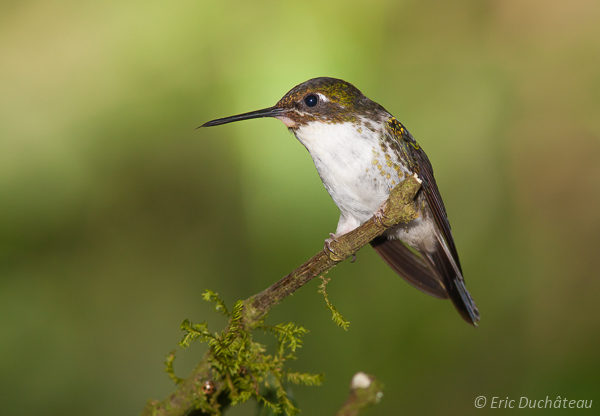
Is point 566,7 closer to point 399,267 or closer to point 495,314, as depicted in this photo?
point 495,314

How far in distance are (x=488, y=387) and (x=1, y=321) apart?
3.92 meters

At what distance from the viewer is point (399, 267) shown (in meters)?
2.75

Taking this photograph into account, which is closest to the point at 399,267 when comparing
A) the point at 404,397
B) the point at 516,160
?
the point at 404,397

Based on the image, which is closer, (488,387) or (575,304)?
(488,387)

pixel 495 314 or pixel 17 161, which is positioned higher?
pixel 17 161

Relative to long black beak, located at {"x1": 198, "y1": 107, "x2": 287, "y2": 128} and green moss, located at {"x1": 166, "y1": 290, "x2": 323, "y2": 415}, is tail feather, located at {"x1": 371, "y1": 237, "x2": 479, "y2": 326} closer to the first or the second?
long black beak, located at {"x1": 198, "y1": 107, "x2": 287, "y2": 128}

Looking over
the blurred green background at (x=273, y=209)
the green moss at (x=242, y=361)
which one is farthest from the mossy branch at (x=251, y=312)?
the blurred green background at (x=273, y=209)

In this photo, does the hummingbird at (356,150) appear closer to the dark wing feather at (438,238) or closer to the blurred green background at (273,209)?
the dark wing feather at (438,238)

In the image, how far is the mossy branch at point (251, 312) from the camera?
1694mm

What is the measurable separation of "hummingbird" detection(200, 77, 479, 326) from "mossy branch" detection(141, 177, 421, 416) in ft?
1.29

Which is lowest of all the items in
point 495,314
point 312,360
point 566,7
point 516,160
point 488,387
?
point 488,387

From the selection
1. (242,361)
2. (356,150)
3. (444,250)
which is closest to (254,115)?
(356,150)

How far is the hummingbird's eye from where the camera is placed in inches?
90.7

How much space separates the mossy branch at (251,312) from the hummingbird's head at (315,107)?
0.68m
